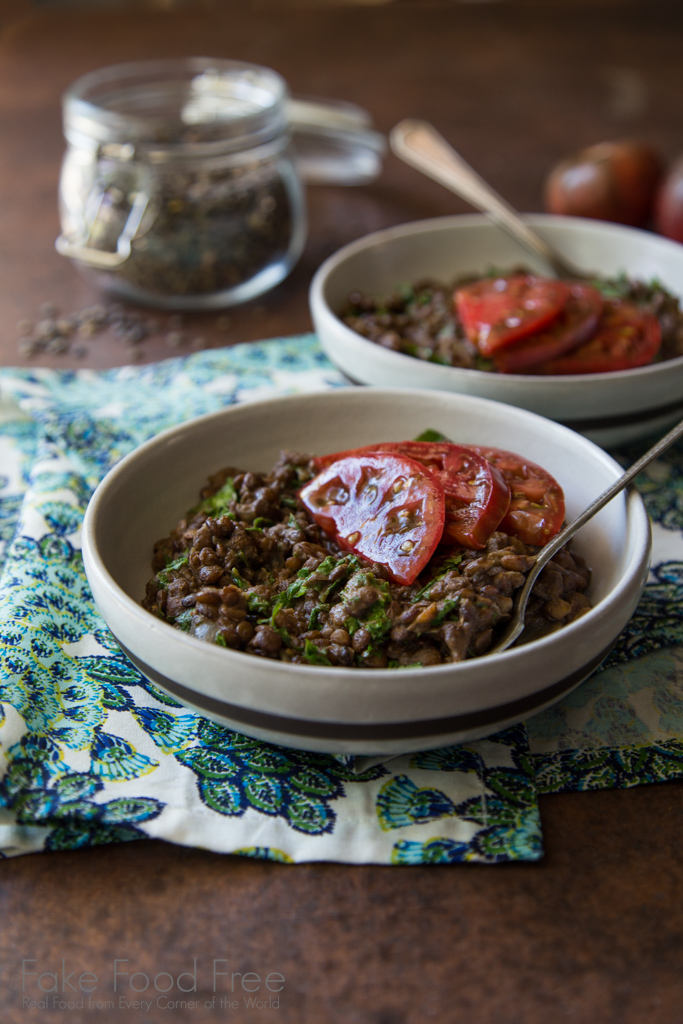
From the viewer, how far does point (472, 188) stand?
10.7 ft

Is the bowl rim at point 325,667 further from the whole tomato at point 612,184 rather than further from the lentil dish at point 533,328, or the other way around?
the whole tomato at point 612,184

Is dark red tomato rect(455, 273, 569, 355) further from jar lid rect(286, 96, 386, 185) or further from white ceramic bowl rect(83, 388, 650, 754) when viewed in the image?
jar lid rect(286, 96, 386, 185)

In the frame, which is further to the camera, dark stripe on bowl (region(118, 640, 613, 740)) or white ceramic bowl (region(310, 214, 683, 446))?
white ceramic bowl (region(310, 214, 683, 446))

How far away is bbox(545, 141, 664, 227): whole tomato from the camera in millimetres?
3752

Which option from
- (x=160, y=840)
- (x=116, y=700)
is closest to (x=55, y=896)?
(x=160, y=840)

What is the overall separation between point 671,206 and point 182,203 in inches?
74.4

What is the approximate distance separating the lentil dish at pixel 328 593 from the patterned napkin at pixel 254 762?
0.19 m

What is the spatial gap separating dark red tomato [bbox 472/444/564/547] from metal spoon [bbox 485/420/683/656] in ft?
0.10

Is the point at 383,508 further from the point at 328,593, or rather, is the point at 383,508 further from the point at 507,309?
the point at 507,309

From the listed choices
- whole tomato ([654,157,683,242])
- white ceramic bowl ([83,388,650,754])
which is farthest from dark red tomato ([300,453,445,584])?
whole tomato ([654,157,683,242])

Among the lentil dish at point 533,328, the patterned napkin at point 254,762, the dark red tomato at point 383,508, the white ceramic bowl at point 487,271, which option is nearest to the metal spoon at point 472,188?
the white ceramic bowl at point 487,271

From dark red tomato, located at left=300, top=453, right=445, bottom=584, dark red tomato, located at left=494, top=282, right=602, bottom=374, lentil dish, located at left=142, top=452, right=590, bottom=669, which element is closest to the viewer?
lentil dish, located at left=142, top=452, right=590, bottom=669

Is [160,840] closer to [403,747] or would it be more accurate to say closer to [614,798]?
[403,747]

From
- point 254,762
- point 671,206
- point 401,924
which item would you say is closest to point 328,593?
point 254,762
